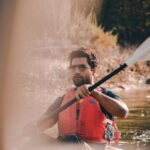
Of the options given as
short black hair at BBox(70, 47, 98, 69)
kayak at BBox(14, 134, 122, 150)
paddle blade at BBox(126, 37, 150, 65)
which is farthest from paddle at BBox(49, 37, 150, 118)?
kayak at BBox(14, 134, 122, 150)

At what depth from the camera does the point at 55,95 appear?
6.07m

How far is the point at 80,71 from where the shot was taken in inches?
239

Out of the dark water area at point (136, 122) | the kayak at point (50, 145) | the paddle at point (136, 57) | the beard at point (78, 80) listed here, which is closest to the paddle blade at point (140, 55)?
the paddle at point (136, 57)

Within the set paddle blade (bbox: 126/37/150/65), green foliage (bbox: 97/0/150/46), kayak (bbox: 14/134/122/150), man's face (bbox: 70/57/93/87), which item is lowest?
kayak (bbox: 14/134/122/150)

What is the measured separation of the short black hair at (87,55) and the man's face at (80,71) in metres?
0.02

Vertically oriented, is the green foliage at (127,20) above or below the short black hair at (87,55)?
above

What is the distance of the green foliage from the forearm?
1.24 feet

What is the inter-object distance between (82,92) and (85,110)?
0.43 feet

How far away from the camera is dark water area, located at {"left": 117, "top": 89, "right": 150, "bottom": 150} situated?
6.00 metres

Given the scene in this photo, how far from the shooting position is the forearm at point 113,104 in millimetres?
6004

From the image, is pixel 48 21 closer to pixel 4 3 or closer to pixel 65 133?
pixel 4 3

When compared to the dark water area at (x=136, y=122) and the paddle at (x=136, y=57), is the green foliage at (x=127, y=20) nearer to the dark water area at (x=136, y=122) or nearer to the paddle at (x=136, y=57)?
the paddle at (x=136, y=57)

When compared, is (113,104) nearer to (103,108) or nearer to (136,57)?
(103,108)

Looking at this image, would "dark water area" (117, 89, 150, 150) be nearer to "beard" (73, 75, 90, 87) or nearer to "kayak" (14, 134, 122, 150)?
"kayak" (14, 134, 122, 150)
